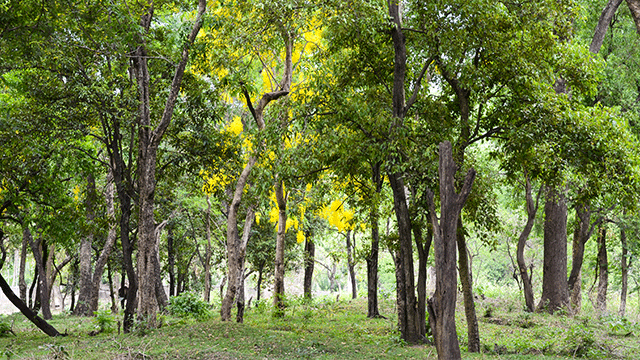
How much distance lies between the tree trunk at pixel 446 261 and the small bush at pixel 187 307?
34.7 ft

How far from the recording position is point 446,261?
6.32m

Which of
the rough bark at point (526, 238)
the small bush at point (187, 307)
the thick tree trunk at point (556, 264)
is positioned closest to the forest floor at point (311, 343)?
the thick tree trunk at point (556, 264)

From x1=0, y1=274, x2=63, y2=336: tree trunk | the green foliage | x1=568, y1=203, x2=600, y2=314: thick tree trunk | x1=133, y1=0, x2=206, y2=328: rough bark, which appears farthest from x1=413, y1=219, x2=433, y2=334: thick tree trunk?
x1=568, y1=203, x2=600, y2=314: thick tree trunk

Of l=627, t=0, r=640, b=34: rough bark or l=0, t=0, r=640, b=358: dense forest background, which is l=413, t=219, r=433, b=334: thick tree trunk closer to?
l=0, t=0, r=640, b=358: dense forest background

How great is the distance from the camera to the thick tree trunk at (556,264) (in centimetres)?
1501

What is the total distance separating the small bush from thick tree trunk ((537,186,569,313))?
11161 mm

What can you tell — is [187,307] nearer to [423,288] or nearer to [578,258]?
[423,288]

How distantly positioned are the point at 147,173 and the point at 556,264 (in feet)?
42.4

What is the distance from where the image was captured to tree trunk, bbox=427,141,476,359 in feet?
20.3

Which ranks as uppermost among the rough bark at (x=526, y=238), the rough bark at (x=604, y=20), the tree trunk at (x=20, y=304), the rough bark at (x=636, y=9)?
the rough bark at (x=604, y=20)

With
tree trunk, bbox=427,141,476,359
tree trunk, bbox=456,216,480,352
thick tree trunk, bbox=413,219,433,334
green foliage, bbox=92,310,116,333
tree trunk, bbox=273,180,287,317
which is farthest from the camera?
tree trunk, bbox=273,180,287,317

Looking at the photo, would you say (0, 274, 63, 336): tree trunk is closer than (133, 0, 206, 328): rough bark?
Yes

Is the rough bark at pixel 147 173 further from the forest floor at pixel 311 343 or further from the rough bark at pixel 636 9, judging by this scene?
the rough bark at pixel 636 9

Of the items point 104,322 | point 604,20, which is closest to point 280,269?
point 104,322
